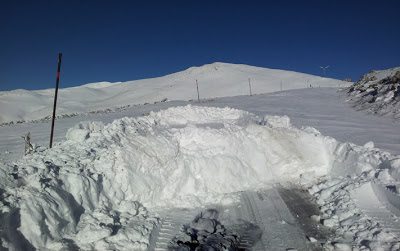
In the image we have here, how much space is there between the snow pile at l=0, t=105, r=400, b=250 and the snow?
0.02m

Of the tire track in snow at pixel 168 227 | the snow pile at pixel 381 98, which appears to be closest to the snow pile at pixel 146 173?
the tire track in snow at pixel 168 227

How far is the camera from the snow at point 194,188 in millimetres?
4598

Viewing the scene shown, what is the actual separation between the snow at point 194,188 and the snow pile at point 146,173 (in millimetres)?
24

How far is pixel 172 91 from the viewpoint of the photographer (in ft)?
148

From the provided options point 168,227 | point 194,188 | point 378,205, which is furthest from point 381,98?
point 168,227

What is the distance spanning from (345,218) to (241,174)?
277 centimetres

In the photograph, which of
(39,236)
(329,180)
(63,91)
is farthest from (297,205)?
(63,91)

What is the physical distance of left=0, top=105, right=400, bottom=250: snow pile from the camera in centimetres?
457

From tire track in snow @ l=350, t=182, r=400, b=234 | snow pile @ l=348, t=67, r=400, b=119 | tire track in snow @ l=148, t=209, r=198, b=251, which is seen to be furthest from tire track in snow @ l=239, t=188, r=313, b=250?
snow pile @ l=348, t=67, r=400, b=119

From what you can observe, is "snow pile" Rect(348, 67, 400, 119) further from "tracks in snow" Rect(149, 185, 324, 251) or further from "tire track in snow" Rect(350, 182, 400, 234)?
"tracks in snow" Rect(149, 185, 324, 251)

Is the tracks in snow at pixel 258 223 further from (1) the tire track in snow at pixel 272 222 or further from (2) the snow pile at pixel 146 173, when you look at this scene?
(2) the snow pile at pixel 146 173

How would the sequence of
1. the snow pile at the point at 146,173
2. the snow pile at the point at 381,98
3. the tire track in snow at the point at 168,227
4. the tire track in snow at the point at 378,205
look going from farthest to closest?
the snow pile at the point at 381,98 → the tire track in snow at the point at 378,205 → the tire track in snow at the point at 168,227 → the snow pile at the point at 146,173

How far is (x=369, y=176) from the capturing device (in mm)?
6699

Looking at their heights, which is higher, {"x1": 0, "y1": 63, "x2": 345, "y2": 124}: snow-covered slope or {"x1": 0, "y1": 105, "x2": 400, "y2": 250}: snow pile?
{"x1": 0, "y1": 63, "x2": 345, "y2": 124}: snow-covered slope
